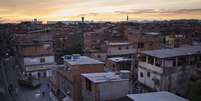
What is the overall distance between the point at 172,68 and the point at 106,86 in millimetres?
7666

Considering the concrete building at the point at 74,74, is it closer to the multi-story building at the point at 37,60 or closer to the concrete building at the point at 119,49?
the multi-story building at the point at 37,60

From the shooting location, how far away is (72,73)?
2167cm

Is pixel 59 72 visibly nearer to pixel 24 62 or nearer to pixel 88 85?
pixel 88 85

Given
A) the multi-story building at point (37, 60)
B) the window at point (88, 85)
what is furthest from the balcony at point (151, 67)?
the multi-story building at point (37, 60)

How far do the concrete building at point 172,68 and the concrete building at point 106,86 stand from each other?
18.3 feet

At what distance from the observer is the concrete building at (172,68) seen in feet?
77.1

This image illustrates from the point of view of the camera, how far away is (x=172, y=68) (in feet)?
77.1

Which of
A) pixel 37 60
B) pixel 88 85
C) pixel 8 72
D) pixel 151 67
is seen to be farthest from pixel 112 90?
pixel 8 72

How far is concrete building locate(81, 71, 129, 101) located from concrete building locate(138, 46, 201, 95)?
559 cm

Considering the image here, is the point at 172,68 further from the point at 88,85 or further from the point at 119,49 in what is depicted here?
the point at 119,49

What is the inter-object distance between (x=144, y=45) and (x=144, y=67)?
57.8 ft

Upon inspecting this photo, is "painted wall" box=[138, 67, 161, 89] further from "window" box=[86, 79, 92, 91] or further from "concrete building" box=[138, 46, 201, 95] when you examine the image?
"window" box=[86, 79, 92, 91]

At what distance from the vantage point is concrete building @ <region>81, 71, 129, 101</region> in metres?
18.2

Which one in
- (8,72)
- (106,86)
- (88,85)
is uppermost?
(106,86)
